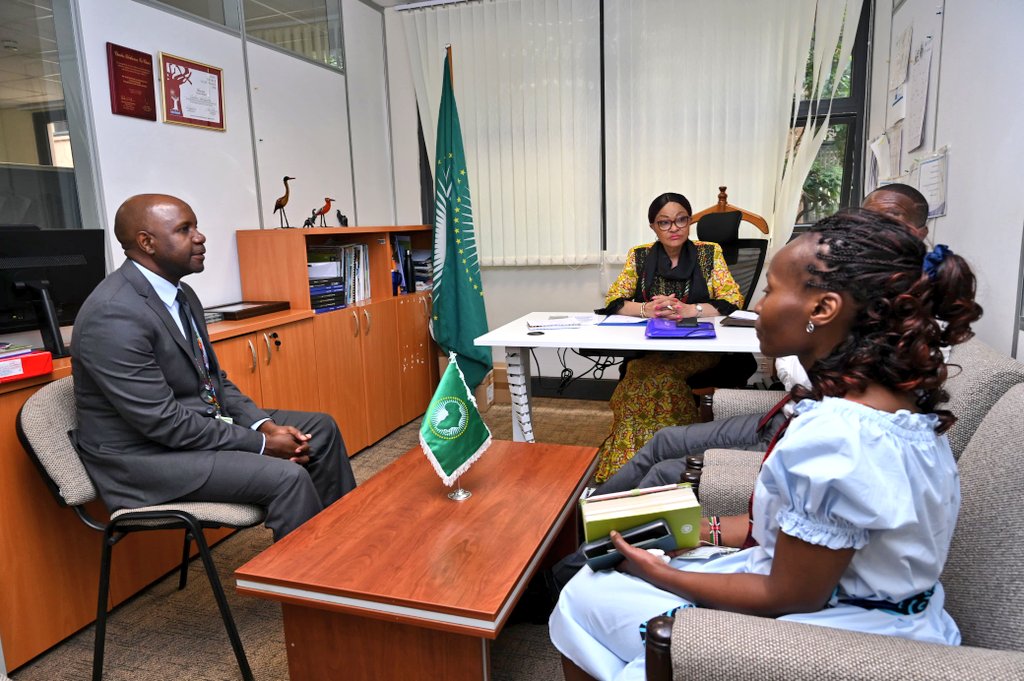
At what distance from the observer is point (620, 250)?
14.1 feet

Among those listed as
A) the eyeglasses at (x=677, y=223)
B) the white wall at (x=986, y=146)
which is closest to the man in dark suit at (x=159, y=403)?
the eyeglasses at (x=677, y=223)

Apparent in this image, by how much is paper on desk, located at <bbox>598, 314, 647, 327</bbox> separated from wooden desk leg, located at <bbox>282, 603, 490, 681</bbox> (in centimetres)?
175

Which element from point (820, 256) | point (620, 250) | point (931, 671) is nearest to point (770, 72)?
point (620, 250)

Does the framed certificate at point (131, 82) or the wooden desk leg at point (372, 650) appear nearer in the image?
the wooden desk leg at point (372, 650)

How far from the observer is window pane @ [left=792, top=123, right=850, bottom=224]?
3994 mm

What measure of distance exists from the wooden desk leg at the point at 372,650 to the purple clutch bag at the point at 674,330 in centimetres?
148

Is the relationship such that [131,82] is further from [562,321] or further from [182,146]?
[562,321]

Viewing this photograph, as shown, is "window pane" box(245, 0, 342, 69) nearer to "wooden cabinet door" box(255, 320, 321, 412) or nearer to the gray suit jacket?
"wooden cabinet door" box(255, 320, 321, 412)

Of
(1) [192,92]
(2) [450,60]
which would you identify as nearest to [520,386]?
(1) [192,92]

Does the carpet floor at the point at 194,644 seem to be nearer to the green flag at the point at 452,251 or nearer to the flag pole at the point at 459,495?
the flag pole at the point at 459,495

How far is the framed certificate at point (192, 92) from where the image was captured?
9.34 feet

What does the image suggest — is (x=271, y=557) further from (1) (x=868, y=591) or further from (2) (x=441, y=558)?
(1) (x=868, y=591)

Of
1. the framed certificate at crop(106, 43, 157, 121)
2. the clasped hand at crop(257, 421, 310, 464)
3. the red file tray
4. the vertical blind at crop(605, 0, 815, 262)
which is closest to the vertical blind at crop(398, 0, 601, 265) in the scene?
the vertical blind at crop(605, 0, 815, 262)

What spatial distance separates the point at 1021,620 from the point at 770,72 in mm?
3539
